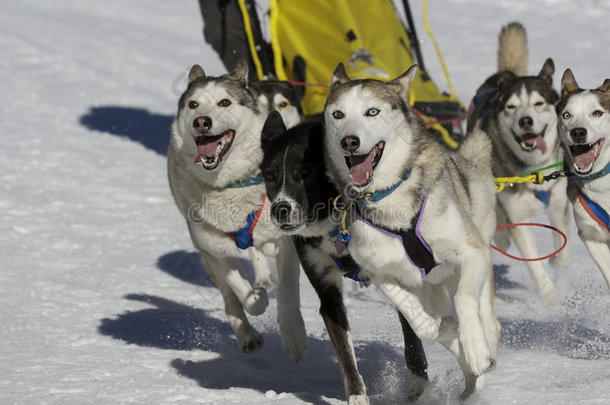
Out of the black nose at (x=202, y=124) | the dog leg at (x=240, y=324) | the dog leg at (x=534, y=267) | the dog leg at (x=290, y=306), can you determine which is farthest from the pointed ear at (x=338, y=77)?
the dog leg at (x=534, y=267)

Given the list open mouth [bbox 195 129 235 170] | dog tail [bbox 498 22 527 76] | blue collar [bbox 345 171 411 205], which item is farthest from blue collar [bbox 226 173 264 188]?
dog tail [bbox 498 22 527 76]

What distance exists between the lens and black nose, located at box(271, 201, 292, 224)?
2.94m

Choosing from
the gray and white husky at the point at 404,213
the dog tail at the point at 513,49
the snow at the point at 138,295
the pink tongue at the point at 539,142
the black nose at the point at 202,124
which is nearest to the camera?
the gray and white husky at the point at 404,213

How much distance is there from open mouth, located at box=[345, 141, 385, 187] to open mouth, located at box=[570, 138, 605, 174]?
4.06 ft

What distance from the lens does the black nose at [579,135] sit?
3613mm

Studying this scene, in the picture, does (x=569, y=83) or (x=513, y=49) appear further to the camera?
(x=513, y=49)

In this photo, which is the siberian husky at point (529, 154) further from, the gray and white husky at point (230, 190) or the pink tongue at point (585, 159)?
the gray and white husky at point (230, 190)

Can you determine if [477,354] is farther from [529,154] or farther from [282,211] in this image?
[529,154]

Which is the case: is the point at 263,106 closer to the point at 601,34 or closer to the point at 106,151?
the point at 106,151

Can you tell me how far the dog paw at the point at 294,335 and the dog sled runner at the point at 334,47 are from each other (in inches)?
94.0

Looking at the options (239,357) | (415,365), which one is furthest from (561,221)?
(239,357)

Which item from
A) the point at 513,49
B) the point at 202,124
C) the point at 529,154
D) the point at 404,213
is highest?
the point at 513,49

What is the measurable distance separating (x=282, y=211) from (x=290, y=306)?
86 centimetres

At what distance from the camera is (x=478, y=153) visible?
3699 millimetres
